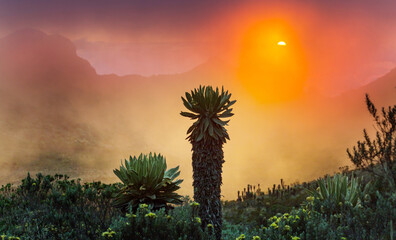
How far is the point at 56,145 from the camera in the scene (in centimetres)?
5025

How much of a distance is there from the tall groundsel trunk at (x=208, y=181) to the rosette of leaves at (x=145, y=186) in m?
0.81

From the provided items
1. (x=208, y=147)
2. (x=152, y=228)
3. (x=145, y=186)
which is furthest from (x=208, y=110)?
(x=152, y=228)

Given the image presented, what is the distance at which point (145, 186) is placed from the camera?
8.45 m

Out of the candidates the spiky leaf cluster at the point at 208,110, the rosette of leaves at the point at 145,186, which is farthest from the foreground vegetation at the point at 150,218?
the spiky leaf cluster at the point at 208,110

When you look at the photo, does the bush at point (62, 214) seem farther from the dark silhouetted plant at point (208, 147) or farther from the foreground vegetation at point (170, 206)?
the dark silhouetted plant at point (208, 147)

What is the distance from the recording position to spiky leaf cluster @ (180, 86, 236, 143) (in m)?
9.20

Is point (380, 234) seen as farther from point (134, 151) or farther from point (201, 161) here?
point (134, 151)

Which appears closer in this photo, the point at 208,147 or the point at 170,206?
the point at 170,206

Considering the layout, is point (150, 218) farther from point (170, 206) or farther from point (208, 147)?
point (208, 147)

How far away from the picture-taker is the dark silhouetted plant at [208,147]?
9141mm

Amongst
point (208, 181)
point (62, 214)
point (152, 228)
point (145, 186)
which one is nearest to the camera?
point (152, 228)

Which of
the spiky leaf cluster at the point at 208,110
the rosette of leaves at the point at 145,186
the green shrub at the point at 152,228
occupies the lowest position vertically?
the green shrub at the point at 152,228

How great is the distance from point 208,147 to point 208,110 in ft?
3.46

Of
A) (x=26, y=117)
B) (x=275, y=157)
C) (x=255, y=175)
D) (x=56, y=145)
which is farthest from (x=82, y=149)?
(x=275, y=157)
